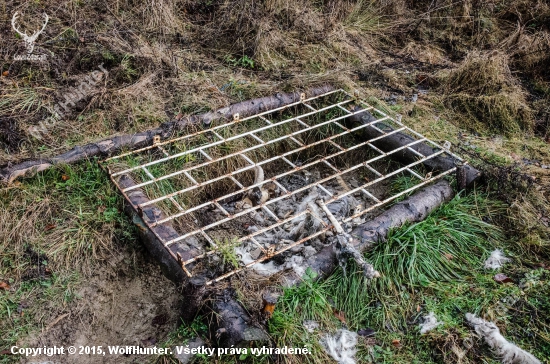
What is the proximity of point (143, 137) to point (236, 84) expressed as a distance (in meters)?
1.26

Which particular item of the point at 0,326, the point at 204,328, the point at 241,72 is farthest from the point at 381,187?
the point at 0,326

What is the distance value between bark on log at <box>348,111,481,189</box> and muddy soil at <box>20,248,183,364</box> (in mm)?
2386

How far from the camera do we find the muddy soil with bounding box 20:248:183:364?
2807mm

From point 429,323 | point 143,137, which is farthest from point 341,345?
point 143,137

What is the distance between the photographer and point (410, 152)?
426 cm

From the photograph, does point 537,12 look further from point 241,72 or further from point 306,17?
point 241,72

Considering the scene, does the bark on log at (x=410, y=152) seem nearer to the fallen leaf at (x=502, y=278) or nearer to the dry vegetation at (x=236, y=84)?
the dry vegetation at (x=236, y=84)

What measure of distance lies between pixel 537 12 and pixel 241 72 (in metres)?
4.25

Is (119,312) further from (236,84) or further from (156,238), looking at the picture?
(236,84)

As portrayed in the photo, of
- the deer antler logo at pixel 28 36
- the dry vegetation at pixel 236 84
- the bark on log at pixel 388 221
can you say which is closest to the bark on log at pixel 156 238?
the dry vegetation at pixel 236 84

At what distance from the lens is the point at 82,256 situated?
125 inches

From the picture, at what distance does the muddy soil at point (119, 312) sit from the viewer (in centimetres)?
281

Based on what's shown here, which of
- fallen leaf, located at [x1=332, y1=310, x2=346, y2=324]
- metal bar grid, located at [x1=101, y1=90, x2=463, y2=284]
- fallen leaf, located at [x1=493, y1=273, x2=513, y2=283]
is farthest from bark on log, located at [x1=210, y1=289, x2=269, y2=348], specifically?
fallen leaf, located at [x1=493, y1=273, x2=513, y2=283]

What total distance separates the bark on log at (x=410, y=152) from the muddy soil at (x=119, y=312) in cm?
239
